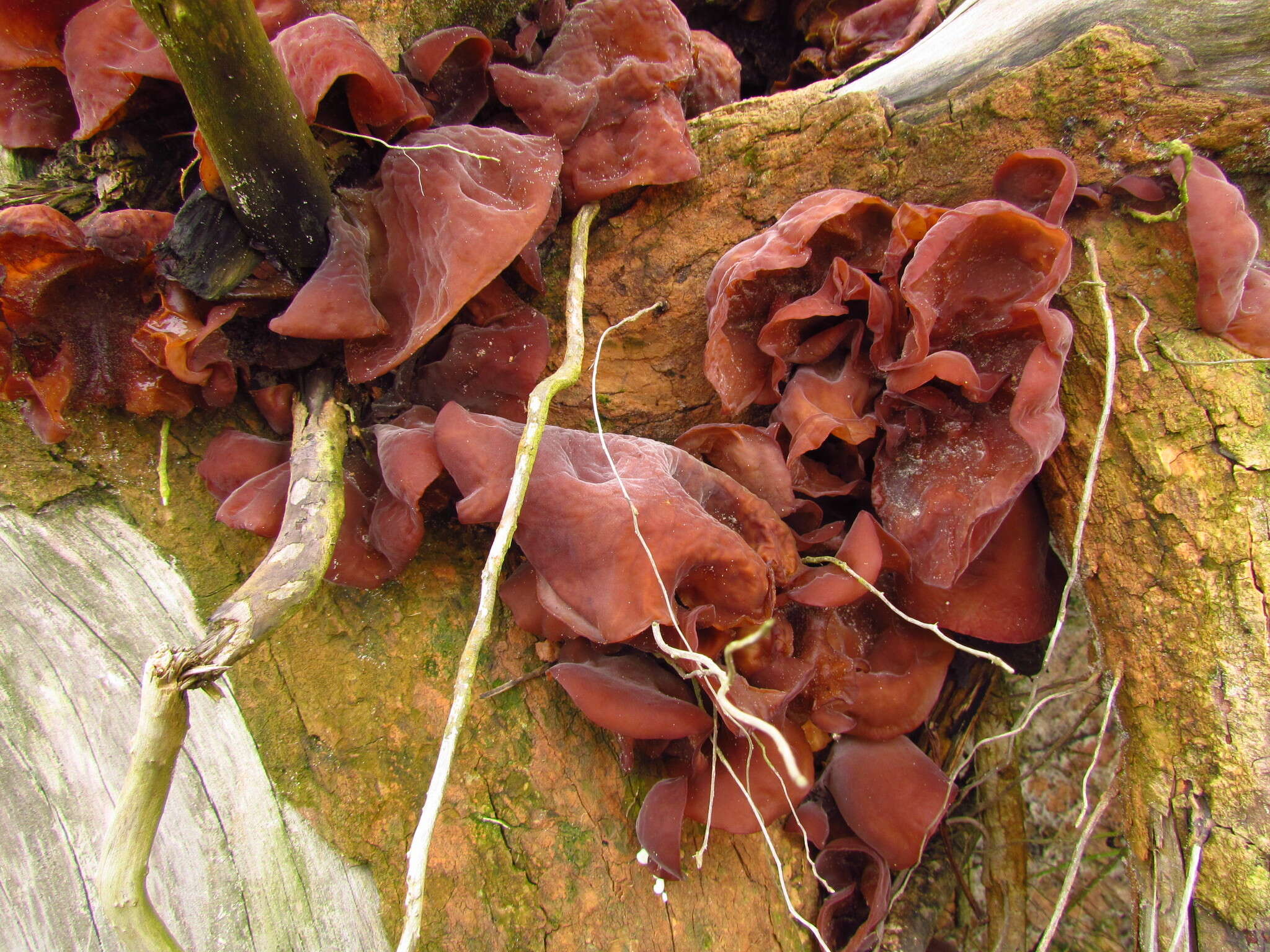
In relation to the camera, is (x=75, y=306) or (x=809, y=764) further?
(x=809, y=764)

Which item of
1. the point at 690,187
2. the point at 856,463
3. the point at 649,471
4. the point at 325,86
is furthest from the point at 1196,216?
the point at 325,86

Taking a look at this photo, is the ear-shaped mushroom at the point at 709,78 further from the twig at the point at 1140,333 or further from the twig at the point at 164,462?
the twig at the point at 164,462

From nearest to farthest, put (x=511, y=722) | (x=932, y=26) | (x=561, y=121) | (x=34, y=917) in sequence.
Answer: (x=34, y=917) → (x=511, y=722) → (x=561, y=121) → (x=932, y=26)

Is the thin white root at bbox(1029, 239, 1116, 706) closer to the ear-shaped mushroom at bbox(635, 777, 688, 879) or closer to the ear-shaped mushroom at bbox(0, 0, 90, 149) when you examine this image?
the ear-shaped mushroom at bbox(635, 777, 688, 879)

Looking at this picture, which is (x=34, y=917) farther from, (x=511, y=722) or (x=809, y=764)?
(x=809, y=764)

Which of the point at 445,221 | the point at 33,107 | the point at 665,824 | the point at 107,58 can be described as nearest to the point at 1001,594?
the point at 665,824

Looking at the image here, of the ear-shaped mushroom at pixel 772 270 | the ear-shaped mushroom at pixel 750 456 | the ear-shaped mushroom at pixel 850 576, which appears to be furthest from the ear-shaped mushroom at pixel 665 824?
the ear-shaped mushroom at pixel 772 270

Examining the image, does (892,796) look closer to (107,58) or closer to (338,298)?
(338,298)
